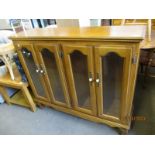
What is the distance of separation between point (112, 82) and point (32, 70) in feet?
2.79

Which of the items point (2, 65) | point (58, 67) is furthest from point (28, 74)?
point (2, 65)

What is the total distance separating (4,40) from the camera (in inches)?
74.5

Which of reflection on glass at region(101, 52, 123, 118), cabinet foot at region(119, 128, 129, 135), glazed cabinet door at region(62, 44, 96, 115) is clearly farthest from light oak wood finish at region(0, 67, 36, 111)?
cabinet foot at region(119, 128, 129, 135)

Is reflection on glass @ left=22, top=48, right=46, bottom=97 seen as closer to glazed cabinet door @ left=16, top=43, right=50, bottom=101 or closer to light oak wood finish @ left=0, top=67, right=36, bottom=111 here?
glazed cabinet door @ left=16, top=43, right=50, bottom=101

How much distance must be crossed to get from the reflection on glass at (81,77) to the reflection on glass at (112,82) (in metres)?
0.16

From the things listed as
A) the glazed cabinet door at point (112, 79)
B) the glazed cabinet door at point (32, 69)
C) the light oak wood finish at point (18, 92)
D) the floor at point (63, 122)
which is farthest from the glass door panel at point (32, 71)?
the glazed cabinet door at point (112, 79)

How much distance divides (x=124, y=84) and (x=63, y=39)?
1.86ft

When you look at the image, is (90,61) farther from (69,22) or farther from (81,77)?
(69,22)

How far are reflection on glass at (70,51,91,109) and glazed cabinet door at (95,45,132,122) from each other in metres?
0.12
